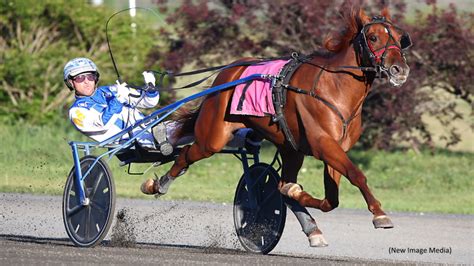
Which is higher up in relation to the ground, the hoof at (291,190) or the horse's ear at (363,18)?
the horse's ear at (363,18)

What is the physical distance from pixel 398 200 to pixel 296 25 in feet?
12.6

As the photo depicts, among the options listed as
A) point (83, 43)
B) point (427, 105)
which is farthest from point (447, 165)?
point (83, 43)

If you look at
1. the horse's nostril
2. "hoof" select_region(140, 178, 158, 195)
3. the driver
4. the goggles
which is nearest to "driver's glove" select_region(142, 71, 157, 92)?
the driver

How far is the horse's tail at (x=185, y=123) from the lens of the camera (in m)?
9.02

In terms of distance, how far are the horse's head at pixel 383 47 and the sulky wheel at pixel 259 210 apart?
1531 mm

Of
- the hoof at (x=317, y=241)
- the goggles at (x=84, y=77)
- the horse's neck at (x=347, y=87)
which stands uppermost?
the horse's neck at (x=347, y=87)

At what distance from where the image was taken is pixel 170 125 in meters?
9.04

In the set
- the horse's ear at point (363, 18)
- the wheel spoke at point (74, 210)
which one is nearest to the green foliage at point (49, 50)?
the wheel spoke at point (74, 210)

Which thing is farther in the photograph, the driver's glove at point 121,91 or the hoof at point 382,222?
the driver's glove at point 121,91

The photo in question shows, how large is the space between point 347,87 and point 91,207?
7.54 feet

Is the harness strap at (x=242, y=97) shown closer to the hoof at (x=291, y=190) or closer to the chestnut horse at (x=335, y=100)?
the chestnut horse at (x=335, y=100)

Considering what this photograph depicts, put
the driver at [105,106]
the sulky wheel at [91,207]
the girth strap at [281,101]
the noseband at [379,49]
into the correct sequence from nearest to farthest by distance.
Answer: the noseband at [379,49], the girth strap at [281,101], the sulky wheel at [91,207], the driver at [105,106]

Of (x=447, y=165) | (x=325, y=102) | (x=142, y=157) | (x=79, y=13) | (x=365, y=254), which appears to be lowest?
(x=447, y=165)

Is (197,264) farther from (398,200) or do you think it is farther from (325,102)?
(398,200)
